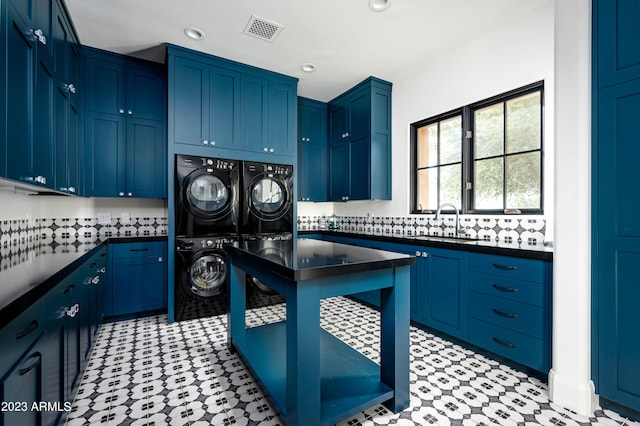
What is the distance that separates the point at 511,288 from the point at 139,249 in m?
3.49

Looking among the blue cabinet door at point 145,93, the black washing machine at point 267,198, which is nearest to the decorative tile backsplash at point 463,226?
the black washing machine at point 267,198

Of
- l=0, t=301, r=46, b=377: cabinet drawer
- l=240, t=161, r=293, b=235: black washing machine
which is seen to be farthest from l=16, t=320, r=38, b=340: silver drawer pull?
l=240, t=161, r=293, b=235: black washing machine

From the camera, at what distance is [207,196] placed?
3221 mm

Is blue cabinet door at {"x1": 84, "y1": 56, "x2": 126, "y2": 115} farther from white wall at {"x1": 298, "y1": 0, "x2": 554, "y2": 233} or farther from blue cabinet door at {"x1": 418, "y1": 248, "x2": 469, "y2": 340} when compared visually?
blue cabinet door at {"x1": 418, "y1": 248, "x2": 469, "y2": 340}

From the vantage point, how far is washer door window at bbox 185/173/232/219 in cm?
313

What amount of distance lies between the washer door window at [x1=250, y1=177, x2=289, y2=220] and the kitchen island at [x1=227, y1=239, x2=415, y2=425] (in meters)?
1.39

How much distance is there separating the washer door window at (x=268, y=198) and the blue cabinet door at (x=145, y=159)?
3.40 feet

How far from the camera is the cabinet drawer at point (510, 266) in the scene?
199cm

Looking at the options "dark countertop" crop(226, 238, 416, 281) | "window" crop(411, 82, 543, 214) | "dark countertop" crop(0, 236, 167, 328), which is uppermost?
"window" crop(411, 82, 543, 214)

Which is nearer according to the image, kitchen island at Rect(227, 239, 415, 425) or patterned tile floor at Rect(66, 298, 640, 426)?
kitchen island at Rect(227, 239, 415, 425)

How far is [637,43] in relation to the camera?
1.56 m

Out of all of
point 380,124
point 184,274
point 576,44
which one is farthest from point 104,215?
point 576,44

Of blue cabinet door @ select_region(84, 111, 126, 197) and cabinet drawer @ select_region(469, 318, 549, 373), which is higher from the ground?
blue cabinet door @ select_region(84, 111, 126, 197)

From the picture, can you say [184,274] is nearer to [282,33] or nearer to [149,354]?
[149,354]
